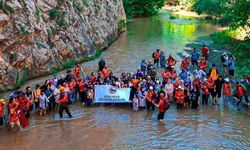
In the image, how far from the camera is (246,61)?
2228 centimetres

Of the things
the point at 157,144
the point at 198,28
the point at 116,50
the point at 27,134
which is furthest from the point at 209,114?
the point at 198,28

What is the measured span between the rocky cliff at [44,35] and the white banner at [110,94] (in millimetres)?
5210

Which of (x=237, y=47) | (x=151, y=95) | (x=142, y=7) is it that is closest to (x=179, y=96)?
(x=151, y=95)

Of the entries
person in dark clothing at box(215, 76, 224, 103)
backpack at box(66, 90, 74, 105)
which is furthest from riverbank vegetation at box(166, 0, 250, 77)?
backpack at box(66, 90, 74, 105)

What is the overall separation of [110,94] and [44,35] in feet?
25.8

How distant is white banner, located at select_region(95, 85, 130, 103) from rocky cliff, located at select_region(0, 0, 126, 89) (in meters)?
5.21

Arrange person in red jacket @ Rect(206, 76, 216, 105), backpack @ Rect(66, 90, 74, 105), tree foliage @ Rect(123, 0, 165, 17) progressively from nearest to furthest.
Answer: backpack @ Rect(66, 90, 74, 105), person in red jacket @ Rect(206, 76, 216, 105), tree foliage @ Rect(123, 0, 165, 17)

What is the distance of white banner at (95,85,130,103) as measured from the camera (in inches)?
629

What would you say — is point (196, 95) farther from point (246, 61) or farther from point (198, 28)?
point (198, 28)

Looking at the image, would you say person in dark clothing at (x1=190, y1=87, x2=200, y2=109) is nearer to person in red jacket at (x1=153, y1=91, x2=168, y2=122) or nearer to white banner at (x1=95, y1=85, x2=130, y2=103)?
person in red jacket at (x1=153, y1=91, x2=168, y2=122)

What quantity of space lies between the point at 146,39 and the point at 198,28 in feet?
35.3

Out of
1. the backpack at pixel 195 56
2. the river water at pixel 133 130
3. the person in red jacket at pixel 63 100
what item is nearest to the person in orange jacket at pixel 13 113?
the river water at pixel 133 130

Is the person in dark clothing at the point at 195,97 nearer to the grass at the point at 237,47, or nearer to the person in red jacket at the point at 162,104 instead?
the person in red jacket at the point at 162,104

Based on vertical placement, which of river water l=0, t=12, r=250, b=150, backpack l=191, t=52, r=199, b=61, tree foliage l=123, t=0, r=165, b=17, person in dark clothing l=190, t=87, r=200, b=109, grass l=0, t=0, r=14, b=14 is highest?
tree foliage l=123, t=0, r=165, b=17
